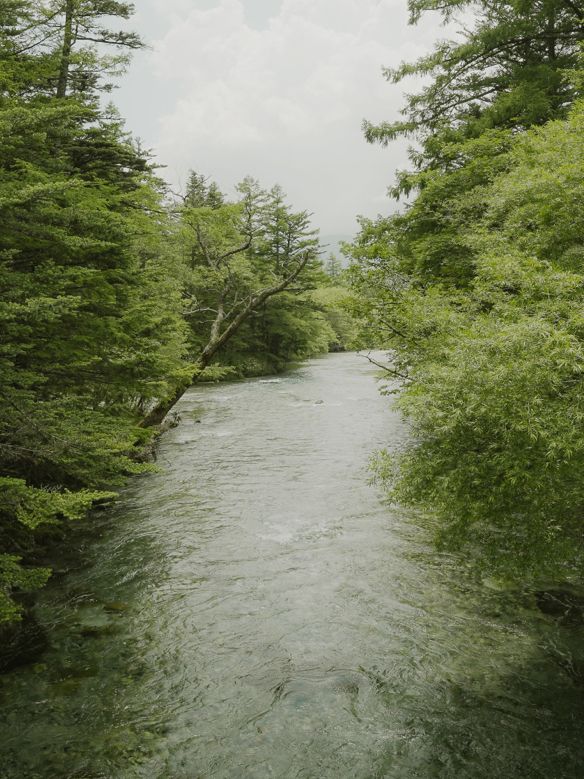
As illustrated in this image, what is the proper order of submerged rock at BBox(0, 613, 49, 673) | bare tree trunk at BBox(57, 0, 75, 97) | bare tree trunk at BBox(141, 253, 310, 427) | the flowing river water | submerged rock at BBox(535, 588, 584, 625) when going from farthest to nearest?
1. bare tree trunk at BBox(141, 253, 310, 427)
2. bare tree trunk at BBox(57, 0, 75, 97)
3. submerged rock at BBox(535, 588, 584, 625)
4. submerged rock at BBox(0, 613, 49, 673)
5. the flowing river water

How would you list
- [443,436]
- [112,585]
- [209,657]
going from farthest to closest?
[112,585] < [209,657] < [443,436]

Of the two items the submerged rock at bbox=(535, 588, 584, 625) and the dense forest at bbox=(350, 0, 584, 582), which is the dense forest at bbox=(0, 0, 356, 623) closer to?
the dense forest at bbox=(350, 0, 584, 582)

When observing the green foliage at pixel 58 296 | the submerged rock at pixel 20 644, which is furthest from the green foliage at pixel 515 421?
the submerged rock at pixel 20 644

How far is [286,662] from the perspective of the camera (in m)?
5.89

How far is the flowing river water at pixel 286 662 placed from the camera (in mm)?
4578

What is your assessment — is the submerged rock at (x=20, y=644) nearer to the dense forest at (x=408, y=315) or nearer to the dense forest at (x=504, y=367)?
the dense forest at (x=408, y=315)

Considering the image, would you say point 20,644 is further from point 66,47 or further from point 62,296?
point 66,47

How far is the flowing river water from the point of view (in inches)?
180

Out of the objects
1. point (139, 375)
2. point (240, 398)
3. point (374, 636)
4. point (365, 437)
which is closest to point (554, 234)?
point (374, 636)

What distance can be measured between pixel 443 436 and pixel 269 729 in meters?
A: 3.42

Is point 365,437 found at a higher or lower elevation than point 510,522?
lower

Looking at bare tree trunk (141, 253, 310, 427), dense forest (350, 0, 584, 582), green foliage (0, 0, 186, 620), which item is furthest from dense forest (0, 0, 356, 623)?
dense forest (350, 0, 584, 582)

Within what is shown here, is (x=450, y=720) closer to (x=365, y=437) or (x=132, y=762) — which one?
(x=132, y=762)

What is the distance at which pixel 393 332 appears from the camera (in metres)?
10.4
